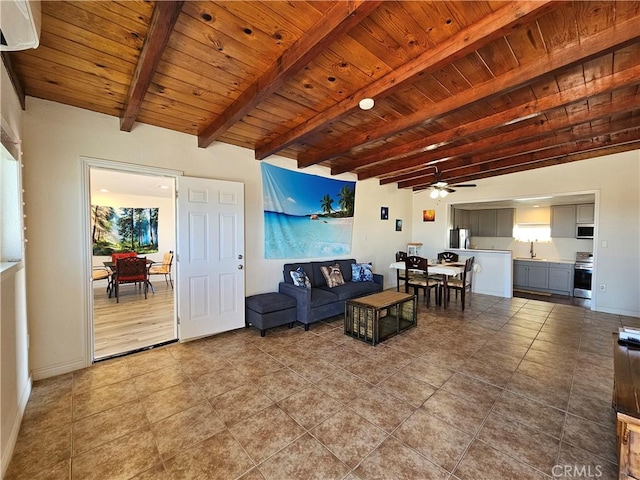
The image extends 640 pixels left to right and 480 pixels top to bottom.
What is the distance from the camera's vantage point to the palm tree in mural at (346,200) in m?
5.16

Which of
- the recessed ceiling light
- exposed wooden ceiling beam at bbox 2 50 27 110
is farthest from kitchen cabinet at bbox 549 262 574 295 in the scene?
exposed wooden ceiling beam at bbox 2 50 27 110

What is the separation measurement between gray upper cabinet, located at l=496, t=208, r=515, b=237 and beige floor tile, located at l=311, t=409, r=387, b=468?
7120 millimetres

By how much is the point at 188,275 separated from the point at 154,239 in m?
5.14

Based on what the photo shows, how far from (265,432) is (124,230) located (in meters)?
7.11

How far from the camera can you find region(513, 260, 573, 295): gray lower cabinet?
19.3 feet

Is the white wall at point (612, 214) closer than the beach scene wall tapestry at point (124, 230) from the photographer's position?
Yes

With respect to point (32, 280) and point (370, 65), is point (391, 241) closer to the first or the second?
point (370, 65)

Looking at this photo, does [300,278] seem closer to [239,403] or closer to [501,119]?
[239,403]

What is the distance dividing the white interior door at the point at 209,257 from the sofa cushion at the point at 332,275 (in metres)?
1.42

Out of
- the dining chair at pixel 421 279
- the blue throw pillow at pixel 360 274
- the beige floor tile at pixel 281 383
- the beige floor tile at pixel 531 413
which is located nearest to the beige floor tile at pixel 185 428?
the beige floor tile at pixel 281 383

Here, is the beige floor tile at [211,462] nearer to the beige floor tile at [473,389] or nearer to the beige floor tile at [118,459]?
the beige floor tile at [118,459]

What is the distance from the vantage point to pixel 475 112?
2.79 meters

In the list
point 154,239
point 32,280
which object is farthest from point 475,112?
point 154,239

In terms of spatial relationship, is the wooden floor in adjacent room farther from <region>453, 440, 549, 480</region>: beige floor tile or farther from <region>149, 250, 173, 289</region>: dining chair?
<region>453, 440, 549, 480</region>: beige floor tile
